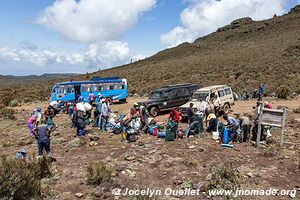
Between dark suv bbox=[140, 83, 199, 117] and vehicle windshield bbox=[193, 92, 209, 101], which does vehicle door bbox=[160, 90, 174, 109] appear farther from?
vehicle windshield bbox=[193, 92, 209, 101]

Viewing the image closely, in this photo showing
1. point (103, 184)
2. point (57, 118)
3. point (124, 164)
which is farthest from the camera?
point (57, 118)

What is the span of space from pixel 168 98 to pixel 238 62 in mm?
39967

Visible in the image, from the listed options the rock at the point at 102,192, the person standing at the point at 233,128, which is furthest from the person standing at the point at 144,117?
the rock at the point at 102,192

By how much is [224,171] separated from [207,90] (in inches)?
387

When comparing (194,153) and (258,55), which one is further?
(258,55)

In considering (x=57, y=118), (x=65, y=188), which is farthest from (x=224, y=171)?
(x=57, y=118)

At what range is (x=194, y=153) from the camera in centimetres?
1134

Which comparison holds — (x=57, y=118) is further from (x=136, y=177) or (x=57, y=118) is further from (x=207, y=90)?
(x=136, y=177)

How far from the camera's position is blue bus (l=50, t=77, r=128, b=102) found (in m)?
25.9

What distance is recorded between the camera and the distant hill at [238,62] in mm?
37938

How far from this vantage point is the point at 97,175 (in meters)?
9.12

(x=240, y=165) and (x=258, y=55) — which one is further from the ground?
(x=258, y=55)

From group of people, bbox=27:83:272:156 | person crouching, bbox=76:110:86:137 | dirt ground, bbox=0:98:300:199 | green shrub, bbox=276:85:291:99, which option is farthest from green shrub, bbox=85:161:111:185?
green shrub, bbox=276:85:291:99

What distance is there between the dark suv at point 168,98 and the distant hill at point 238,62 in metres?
11.9
